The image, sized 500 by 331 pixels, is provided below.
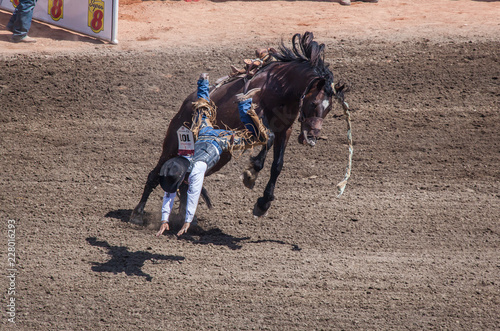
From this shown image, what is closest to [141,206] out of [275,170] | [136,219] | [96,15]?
[136,219]

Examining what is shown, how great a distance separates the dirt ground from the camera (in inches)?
217

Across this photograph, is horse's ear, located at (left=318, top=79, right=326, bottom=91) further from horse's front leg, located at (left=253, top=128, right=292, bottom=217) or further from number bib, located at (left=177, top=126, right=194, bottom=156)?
number bib, located at (left=177, top=126, right=194, bottom=156)

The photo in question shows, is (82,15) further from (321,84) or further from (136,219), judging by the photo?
(321,84)

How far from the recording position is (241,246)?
6465 mm

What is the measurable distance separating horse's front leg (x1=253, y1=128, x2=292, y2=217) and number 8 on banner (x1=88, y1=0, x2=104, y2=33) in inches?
242

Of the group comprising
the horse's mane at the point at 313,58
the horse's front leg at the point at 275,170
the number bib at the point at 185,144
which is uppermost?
the horse's mane at the point at 313,58

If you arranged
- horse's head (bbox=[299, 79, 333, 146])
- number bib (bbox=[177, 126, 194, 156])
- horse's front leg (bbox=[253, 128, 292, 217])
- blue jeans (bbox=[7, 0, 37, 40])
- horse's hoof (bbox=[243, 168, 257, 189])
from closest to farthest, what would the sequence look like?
number bib (bbox=[177, 126, 194, 156]) → horse's head (bbox=[299, 79, 333, 146]) → horse's hoof (bbox=[243, 168, 257, 189]) → horse's front leg (bbox=[253, 128, 292, 217]) → blue jeans (bbox=[7, 0, 37, 40])

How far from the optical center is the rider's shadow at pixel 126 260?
5852 mm

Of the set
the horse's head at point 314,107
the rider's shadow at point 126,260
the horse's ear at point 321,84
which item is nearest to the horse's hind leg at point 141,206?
the rider's shadow at point 126,260

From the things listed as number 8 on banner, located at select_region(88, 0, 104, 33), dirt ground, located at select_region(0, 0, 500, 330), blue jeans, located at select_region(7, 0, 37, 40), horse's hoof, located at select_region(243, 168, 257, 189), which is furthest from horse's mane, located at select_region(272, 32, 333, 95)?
blue jeans, located at select_region(7, 0, 37, 40)

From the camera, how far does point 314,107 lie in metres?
5.85

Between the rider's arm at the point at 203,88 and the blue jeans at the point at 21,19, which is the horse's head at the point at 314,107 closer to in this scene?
the rider's arm at the point at 203,88

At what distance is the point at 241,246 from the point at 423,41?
21.5 ft

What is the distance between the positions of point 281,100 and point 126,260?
2609 millimetres
